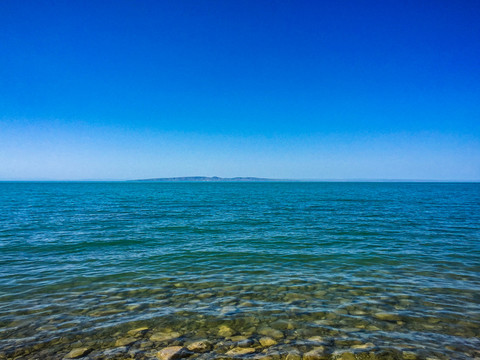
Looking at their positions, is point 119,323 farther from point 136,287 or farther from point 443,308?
point 443,308

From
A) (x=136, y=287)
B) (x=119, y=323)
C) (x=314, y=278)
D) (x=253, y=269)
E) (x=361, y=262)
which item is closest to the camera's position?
(x=119, y=323)

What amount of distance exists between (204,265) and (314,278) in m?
5.35

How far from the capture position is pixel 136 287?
1075cm

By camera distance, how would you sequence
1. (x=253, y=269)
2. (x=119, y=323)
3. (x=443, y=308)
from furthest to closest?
(x=253, y=269), (x=443, y=308), (x=119, y=323)

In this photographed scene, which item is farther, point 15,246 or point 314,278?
point 15,246

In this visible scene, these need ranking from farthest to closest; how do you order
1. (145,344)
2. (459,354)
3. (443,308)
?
(443,308), (145,344), (459,354)

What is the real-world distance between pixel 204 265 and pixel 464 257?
46.3 feet

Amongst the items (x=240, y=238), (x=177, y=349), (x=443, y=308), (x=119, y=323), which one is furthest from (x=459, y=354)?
(x=240, y=238)

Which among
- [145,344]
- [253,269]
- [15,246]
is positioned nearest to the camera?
[145,344]

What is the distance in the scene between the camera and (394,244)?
60.0 feet

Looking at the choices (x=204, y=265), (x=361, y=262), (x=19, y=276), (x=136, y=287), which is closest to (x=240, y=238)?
A: (x=204, y=265)

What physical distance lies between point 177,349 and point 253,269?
268 inches

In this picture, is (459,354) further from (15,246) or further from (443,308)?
(15,246)

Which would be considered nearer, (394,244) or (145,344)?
(145,344)
